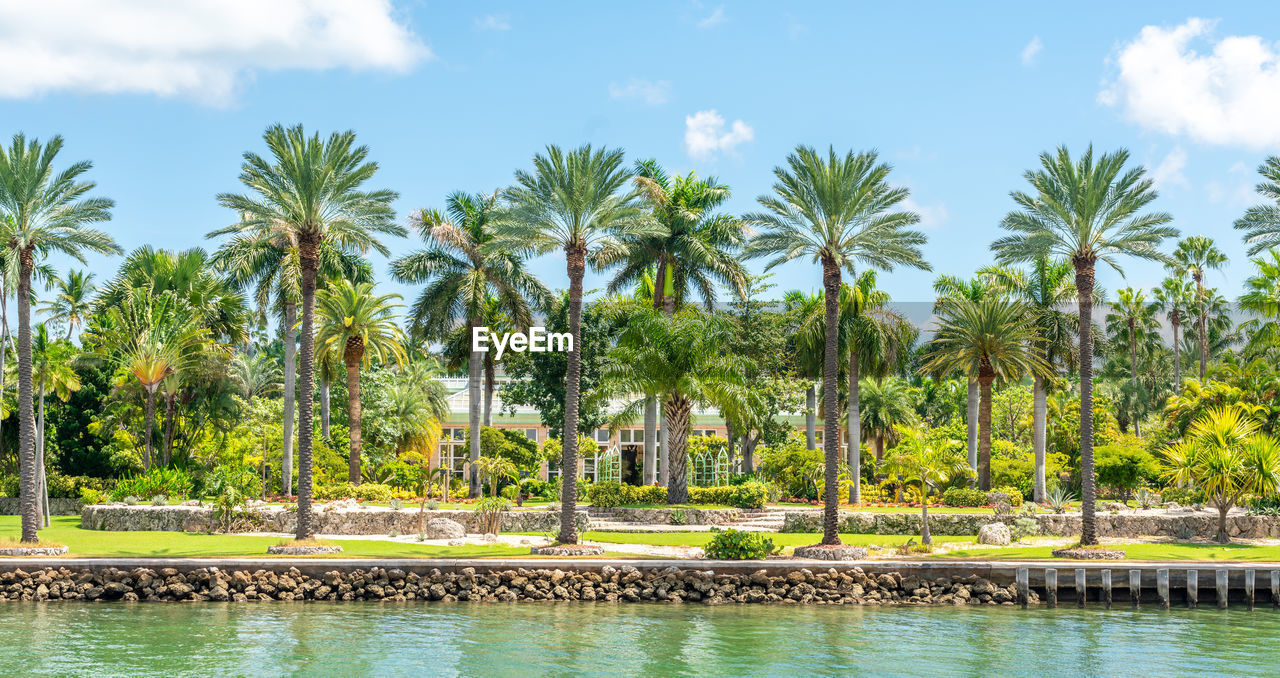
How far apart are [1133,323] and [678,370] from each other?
40.6m

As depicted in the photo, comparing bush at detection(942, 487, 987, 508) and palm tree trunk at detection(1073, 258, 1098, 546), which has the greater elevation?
palm tree trunk at detection(1073, 258, 1098, 546)

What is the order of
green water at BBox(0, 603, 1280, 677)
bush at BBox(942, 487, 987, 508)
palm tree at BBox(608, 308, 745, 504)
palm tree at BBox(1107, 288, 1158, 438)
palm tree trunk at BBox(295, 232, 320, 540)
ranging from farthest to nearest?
palm tree at BBox(1107, 288, 1158, 438), bush at BBox(942, 487, 987, 508), palm tree at BBox(608, 308, 745, 504), palm tree trunk at BBox(295, 232, 320, 540), green water at BBox(0, 603, 1280, 677)

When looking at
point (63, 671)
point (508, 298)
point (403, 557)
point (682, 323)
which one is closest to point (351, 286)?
point (508, 298)

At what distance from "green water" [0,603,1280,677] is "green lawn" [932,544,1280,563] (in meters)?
3.21

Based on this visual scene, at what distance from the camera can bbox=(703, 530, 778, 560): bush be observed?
31.8 meters

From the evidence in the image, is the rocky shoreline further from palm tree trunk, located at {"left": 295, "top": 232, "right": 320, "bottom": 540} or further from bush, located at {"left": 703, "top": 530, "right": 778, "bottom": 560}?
palm tree trunk, located at {"left": 295, "top": 232, "right": 320, "bottom": 540}

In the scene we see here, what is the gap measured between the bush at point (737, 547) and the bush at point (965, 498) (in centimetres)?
1423

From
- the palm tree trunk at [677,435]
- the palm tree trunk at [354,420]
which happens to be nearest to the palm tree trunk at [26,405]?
the palm tree trunk at [354,420]

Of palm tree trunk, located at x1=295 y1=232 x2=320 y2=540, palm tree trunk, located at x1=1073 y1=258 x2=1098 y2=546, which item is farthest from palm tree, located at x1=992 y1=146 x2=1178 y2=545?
palm tree trunk, located at x1=295 y1=232 x2=320 y2=540

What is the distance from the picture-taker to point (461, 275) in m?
49.6

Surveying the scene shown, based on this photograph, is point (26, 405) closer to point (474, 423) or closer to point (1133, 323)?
point (474, 423)

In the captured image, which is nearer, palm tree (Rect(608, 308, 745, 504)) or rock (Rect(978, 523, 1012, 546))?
rock (Rect(978, 523, 1012, 546))

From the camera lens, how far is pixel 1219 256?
220ft

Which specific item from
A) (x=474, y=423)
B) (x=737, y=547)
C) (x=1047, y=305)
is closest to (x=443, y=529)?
(x=737, y=547)
